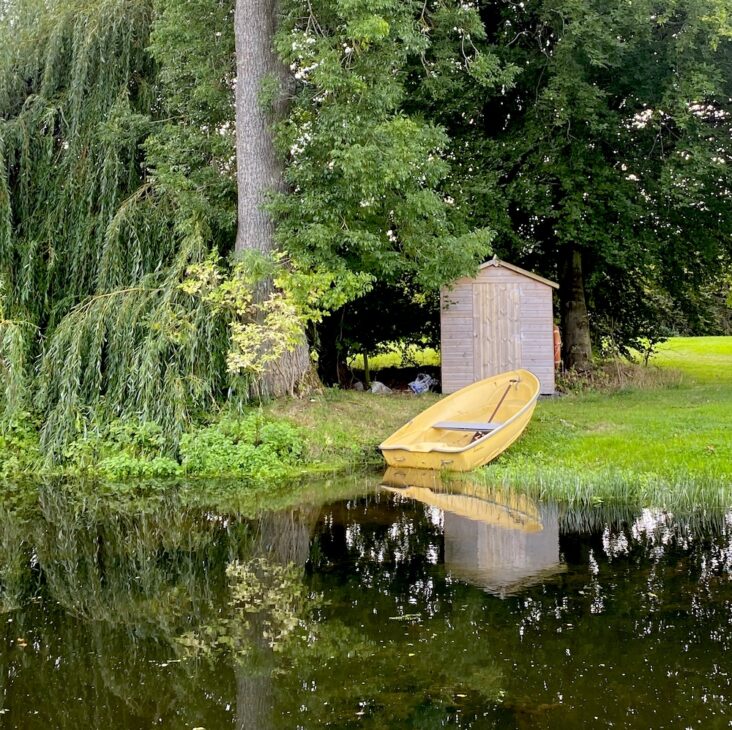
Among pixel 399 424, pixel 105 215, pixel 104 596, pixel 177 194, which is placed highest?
pixel 177 194

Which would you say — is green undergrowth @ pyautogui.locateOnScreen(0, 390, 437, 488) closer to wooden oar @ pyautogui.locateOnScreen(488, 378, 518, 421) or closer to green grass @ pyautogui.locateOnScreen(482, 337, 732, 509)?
wooden oar @ pyautogui.locateOnScreen(488, 378, 518, 421)

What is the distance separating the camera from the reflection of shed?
6.46m

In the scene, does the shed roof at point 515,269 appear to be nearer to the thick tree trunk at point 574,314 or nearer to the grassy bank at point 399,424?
the grassy bank at point 399,424

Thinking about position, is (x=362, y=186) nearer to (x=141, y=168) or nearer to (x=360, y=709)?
(x=141, y=168)

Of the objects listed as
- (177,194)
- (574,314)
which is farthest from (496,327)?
(177,194)

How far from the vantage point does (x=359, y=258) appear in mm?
12656

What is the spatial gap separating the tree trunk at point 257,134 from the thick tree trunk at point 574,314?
7196mm

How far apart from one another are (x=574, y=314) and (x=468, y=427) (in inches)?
281

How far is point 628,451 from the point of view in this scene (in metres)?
10.3

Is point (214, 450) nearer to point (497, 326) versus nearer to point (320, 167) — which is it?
point (320, 167)

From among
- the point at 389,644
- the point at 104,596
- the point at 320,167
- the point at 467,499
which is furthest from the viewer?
the point at 320,167

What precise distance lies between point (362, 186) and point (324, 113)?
1213 millimetres

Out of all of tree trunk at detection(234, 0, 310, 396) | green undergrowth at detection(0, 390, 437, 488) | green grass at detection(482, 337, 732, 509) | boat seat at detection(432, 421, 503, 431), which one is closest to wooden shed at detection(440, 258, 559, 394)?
green grass at detection(482, 337, 732, 509)

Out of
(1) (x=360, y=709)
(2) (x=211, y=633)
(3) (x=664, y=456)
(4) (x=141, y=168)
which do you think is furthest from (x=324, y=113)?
(1) (x=360, y=709)
